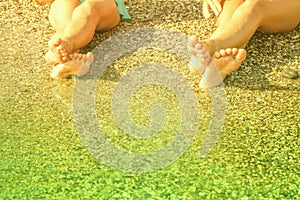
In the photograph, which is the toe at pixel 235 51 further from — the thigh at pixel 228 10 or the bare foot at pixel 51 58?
the bare foot at pixel 51 58

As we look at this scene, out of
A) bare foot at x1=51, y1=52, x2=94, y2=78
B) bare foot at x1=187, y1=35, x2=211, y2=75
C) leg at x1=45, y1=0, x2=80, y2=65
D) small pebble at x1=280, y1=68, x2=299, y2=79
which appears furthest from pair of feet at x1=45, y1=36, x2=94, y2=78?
small pebble at x1=280, y1=68, x2=299, y2=79

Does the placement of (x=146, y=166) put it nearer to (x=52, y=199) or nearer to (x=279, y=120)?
(x=52, y=199)

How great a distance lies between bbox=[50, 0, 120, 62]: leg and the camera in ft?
8.23

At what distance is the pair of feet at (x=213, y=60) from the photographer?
2.44m

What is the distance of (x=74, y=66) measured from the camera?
2520mm

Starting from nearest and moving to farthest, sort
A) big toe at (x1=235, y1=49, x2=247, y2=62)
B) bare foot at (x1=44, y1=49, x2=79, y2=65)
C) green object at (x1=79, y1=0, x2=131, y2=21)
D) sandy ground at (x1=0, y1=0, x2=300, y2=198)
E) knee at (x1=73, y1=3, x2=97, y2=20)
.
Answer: sandy ground at (x1=0, y1=0, x2=300, y2=198) < big toe at (x1=235, y1=49, x2=247, y2=62) < bare foot at (x1=44, y1=49, x2=79, y2=65) < knee at (x1=73, y1=3, x2=97, y2=20) < green object at (x1=79, y1=0, x2=131, y2=21)

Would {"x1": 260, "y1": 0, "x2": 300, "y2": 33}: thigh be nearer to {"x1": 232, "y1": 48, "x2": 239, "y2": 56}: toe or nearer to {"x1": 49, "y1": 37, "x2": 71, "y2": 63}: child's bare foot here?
{"x1": 232, "y1": 48, "x2": 239, "y2": 56}: toe

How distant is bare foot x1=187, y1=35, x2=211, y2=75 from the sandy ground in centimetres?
11

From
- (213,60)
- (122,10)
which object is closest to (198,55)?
(213,60)

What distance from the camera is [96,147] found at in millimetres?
2189

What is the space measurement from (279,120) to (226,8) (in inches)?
28.1

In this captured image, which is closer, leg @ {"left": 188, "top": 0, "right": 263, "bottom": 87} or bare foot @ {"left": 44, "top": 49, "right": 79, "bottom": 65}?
leg @ {"left": 188, "top": 0, "right": 263, "bottom": 87}

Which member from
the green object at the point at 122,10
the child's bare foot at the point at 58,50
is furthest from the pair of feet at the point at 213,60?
the green object at the point at 122,10

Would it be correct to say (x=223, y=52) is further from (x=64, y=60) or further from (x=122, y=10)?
(x=122, y=10)
